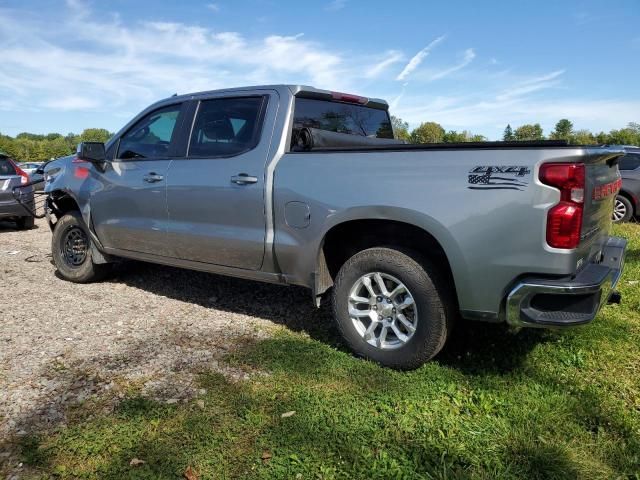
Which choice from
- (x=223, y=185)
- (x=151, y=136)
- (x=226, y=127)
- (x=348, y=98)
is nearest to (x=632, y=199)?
(x=348, y=98)

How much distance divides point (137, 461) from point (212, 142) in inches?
102

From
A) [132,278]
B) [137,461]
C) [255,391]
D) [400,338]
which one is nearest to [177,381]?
[255,391]

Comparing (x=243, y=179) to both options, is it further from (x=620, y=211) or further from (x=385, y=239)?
(x=620, y=211)

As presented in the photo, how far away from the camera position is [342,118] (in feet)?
14.6

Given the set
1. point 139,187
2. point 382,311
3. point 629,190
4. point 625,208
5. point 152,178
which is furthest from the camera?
point 625,208

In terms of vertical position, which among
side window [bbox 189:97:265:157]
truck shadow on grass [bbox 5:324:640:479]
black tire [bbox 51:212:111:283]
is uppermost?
side window [bbox 189:97:265:157]

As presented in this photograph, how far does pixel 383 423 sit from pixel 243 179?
2033 millimetres

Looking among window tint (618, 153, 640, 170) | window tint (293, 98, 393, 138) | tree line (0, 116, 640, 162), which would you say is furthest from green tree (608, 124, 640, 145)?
window tint (293, 98, 393, 138)

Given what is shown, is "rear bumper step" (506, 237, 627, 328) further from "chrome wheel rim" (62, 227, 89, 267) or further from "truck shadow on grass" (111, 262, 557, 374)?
"chrome wheel rim" (62, 227, 89, 267)

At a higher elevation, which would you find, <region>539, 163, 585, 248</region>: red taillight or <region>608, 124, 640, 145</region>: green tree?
<region>608, 124, 640, 145</region>: green tree

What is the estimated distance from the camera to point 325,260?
365cm

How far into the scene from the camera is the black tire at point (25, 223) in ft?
32.9

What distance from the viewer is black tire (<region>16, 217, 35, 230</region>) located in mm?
10023

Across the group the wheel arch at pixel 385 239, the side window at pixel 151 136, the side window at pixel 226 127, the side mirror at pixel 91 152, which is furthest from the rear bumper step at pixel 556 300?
the side mirror at pixel 91 152
